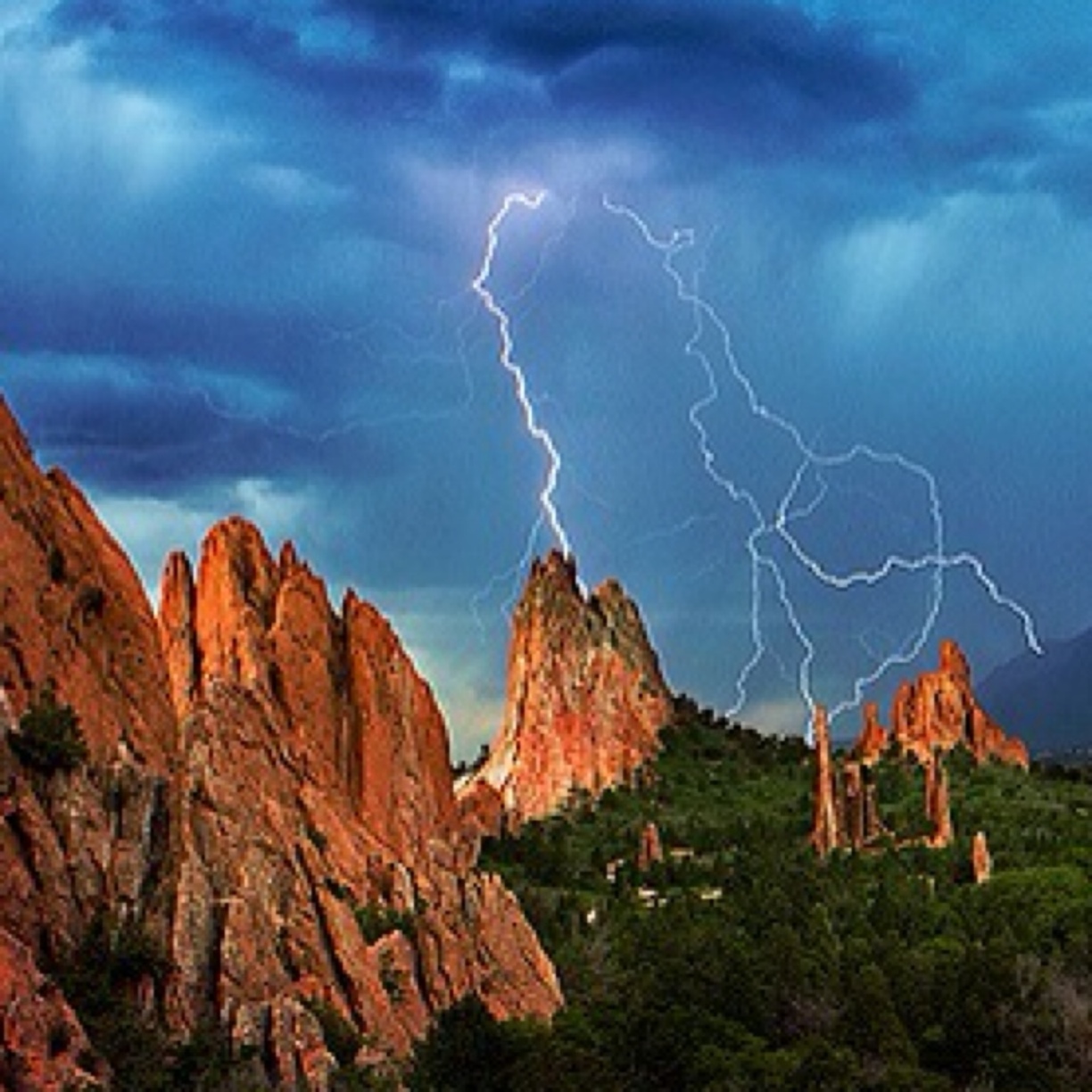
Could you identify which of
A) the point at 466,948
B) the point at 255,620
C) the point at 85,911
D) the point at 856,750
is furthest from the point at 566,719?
the point at 85,911

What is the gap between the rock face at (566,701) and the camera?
135m

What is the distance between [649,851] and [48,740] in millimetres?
76431

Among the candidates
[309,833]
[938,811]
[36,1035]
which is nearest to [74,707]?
[36,1035]

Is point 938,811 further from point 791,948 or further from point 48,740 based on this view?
point 48,740

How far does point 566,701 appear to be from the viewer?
137000 mm

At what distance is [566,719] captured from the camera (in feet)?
449

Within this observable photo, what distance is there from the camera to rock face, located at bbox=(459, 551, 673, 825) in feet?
443

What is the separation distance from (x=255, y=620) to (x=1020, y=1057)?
41621 millimetres

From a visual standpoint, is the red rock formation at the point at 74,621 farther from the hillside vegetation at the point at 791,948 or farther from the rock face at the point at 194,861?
the hillside vegetation at the point at 791,948

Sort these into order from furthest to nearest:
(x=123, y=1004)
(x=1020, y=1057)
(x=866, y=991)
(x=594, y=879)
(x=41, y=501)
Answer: (x=594, y=879) → (x=866, y=991) → (x=1020, y=1057) → (x=41, y=501) → (x=123, y=1004)

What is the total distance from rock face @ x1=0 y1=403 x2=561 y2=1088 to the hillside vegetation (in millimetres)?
3716

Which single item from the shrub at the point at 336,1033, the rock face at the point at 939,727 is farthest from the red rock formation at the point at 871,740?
the shrub at the point at 336,1033

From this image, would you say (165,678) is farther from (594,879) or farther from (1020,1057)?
(594,879)

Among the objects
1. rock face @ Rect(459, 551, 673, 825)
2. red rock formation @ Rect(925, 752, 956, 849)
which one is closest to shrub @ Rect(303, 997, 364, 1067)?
red rock formation @ Rect(925, 752, 956, 849)
